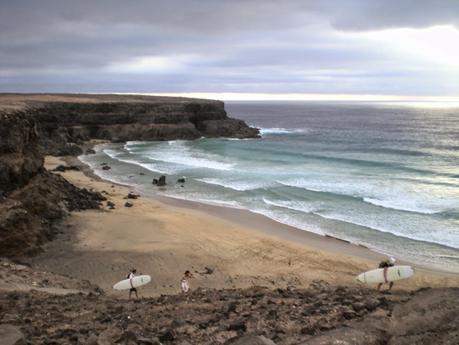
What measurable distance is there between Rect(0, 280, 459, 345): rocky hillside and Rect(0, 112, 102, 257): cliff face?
6357 millimetres

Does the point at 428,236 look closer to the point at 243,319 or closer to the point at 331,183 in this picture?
the point at 331,183

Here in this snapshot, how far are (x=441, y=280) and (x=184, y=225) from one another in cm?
1274

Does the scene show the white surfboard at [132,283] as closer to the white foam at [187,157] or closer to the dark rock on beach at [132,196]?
the dark rock on beach at [132,196]

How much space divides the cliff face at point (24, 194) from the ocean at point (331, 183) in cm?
1202

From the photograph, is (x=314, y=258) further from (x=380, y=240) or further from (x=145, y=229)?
(x=145, y=229)

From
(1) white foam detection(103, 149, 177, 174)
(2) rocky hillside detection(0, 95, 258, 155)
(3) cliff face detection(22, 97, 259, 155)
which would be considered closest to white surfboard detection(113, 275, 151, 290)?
(1) white foam detection(103, 149, 177, 174)

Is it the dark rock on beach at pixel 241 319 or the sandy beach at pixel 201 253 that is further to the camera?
the sandy beach at pixel 201 253

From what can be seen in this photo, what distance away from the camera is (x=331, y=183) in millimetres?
36719

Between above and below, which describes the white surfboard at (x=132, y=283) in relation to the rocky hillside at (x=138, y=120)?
below

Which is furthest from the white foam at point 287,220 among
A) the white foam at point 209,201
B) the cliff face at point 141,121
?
the cliff face at point 141,121

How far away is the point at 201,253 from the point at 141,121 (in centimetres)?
5794

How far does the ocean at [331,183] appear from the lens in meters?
23.9

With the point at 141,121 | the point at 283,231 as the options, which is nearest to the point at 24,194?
the point at 283,231

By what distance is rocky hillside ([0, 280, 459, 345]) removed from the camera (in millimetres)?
6949
